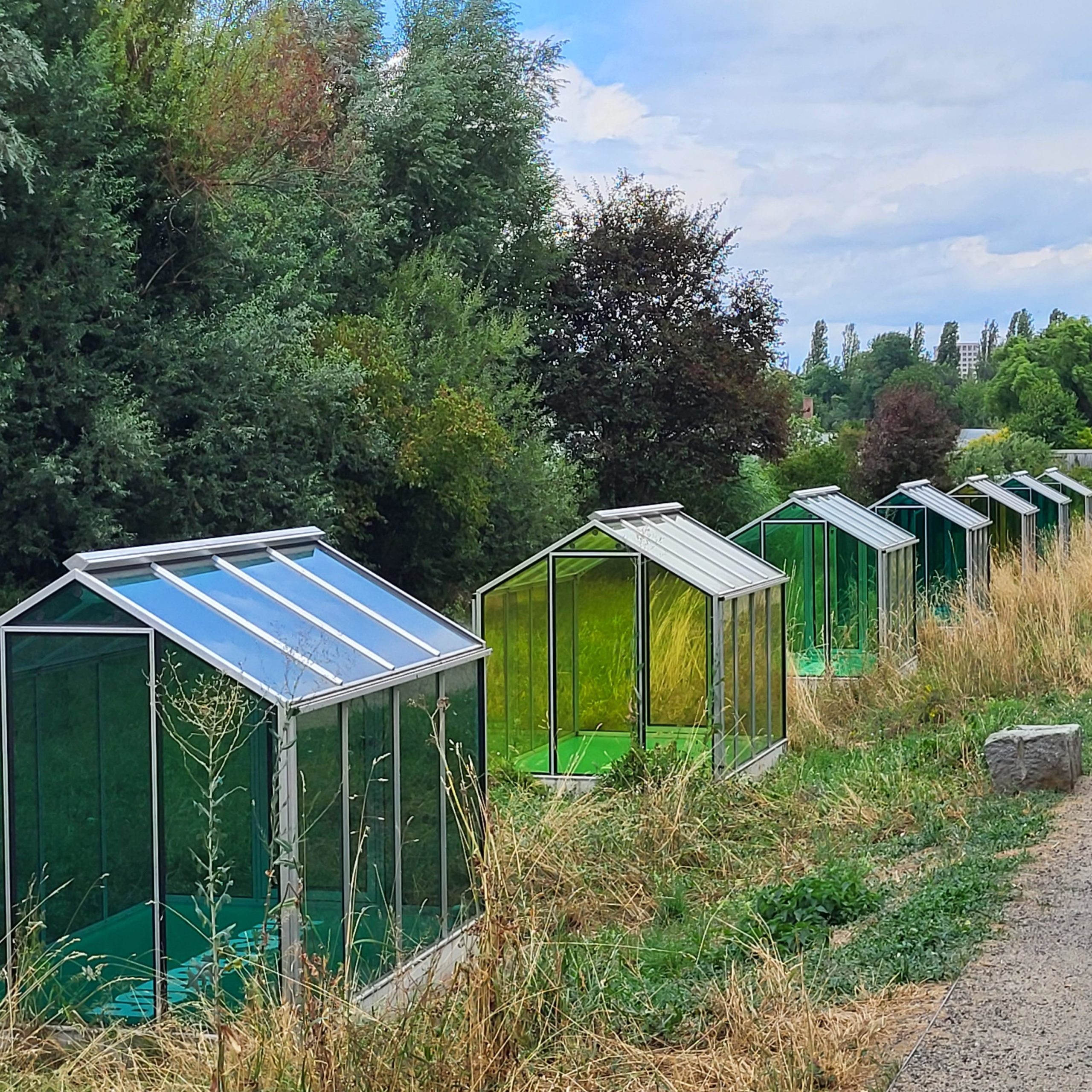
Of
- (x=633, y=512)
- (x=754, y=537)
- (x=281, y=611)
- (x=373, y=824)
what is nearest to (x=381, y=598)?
(x=281, y=611)

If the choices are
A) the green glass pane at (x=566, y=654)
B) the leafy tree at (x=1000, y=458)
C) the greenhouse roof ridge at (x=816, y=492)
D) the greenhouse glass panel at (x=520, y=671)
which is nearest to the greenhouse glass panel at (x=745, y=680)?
the green glass pane at (x=566, y=654)

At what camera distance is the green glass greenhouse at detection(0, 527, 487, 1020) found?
615 cm

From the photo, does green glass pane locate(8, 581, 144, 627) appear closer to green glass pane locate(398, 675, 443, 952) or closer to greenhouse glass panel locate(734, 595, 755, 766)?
green glass pane locate(398, 675, 443, 952)

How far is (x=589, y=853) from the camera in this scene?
335 inches

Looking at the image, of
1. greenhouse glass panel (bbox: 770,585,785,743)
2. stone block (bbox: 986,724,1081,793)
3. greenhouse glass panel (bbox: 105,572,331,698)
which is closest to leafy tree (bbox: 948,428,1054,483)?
greenhouse glass panel (bbox: 770,585,785,743)

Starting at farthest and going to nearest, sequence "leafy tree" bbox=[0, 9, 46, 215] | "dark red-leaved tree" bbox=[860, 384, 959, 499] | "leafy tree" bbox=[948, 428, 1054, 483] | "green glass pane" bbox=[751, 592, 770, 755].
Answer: "leafy tree" bbox=[948, 428, 1054, 483], "dark red-leaved tree" bbox=[860, 384, 959, 499], "leafy tree" bbox=[0, 9, 46, 215], "green glass pane" bbox=[751, 592, 770, 755]

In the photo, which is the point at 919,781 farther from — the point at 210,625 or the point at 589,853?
the point at 210,625

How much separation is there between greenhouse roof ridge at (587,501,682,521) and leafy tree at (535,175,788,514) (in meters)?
13.5

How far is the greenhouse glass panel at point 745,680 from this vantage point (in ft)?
39.0

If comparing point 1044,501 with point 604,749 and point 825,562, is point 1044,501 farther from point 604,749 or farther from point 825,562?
point 604,749

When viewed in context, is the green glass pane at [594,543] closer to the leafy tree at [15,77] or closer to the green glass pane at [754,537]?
the green glass pane at [754,537]

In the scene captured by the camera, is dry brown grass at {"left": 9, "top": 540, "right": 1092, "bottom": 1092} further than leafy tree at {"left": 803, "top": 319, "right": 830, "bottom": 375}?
No

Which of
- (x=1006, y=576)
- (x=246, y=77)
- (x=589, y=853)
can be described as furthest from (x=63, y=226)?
(x=1006, y=576)

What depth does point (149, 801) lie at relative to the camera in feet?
21.3
